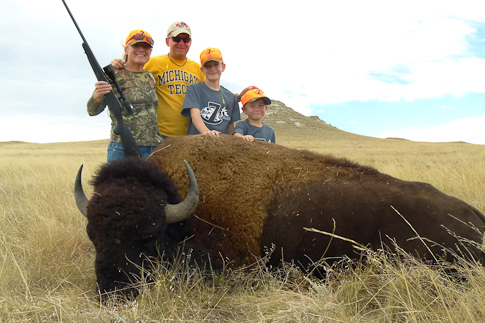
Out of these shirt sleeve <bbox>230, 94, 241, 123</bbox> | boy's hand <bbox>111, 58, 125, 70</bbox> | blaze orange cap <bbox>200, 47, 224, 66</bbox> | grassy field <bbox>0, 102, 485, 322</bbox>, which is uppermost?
blaze orange cap <bbox>200, 47, 224, 66</bbox>

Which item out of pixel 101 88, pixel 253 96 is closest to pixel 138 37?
pixel 101 88

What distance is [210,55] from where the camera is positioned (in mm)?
4820

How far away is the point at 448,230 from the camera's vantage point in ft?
9.71

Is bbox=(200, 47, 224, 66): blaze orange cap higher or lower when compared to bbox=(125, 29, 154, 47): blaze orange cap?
lower

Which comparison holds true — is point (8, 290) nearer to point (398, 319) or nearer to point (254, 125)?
point (398, 319)

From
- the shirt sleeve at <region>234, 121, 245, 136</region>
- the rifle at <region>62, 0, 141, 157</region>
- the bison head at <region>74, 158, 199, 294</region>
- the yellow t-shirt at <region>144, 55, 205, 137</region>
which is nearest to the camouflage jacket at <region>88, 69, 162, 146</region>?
the rifle at <region>62, 0, 141, 157</region>

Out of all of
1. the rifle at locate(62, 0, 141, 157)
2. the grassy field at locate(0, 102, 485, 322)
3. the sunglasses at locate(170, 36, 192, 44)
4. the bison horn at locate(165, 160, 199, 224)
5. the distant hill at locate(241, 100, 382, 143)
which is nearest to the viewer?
the grassy field at locate(0, 102, 485, 322)

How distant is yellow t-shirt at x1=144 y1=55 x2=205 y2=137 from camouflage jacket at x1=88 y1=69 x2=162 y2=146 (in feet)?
1.05

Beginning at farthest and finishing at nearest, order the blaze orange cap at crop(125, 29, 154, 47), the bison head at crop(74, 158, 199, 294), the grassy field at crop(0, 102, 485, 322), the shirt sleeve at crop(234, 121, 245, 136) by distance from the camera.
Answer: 1. the shirt sleeve at crop(234, 121, 245, 136)
2. the blaze orange cap at crop(125, 29, 154, 47)
3. the bison head at crop(74, 158, 199, 294)
4. the grassy field at crop(0, 102, 485, 322)

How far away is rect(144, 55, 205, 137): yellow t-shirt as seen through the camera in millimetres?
5094

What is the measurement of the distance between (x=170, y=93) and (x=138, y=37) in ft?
2.98

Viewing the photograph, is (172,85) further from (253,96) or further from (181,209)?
(181,209)

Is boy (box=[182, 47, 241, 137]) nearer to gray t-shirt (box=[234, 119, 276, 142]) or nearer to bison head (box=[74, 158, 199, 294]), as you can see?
gray t-shirt (box=[234, 119, 276, 142])

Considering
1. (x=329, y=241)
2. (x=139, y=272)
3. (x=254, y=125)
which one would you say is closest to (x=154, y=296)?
(x=139, y=272)
